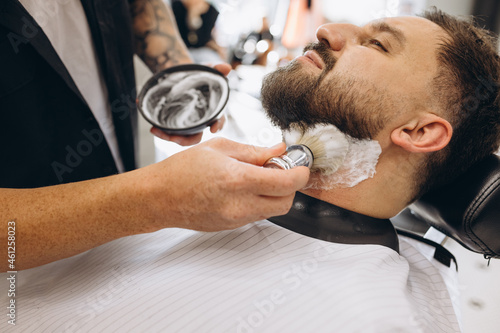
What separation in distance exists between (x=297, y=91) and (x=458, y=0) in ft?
8.48

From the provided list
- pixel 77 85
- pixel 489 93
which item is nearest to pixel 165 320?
pixel 77 85

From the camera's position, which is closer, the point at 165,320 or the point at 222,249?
the point at 165,320

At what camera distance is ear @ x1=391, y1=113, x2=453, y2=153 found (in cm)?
103

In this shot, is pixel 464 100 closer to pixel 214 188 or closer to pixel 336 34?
pixel 336 34

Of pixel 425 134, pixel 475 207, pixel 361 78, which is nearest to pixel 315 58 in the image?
pixel 361 78

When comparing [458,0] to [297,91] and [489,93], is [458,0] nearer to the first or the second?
A: [489,93]

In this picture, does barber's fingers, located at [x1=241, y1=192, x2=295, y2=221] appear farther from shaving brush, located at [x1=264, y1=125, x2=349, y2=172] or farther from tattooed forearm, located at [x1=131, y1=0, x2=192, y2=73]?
tattooed forearm, located at [x1=131, y1=0, x2=192, y2=73]

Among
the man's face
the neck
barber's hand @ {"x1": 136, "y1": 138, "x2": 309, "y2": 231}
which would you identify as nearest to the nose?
the man's face

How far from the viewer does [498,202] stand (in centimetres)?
102

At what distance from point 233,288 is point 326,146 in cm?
51

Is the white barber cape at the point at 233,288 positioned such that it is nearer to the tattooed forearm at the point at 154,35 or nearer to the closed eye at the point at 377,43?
the closed eye at the point at 377,43

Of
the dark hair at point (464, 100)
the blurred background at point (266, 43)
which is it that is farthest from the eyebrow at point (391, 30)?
the blurred background at point (266, 43)

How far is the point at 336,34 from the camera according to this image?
117 cm

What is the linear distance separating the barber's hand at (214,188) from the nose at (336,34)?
580 millimetres
